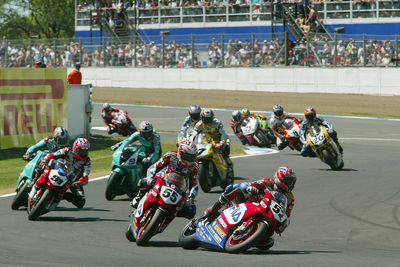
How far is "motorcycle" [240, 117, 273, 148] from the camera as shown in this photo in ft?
78.5

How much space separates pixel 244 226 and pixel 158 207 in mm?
1355

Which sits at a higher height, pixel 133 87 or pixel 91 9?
pixel 91 9

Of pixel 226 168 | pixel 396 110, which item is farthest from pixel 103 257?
pixel 396 110

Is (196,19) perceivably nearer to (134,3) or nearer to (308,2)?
(134,3)

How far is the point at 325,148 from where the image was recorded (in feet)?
64.4

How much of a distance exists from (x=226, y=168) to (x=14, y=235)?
593 centimetres

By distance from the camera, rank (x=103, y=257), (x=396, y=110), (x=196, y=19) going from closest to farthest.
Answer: (x=103, y=257) → (x=396, y=110) → (x=196, y=19)

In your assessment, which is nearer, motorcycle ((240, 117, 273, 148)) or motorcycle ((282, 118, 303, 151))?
motorcycle ((282, 118, 303, 151))

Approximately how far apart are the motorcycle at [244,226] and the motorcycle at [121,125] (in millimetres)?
15337

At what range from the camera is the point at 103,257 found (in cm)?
955

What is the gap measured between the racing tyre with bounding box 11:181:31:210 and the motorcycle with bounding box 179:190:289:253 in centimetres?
430

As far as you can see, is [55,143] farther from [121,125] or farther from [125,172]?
[121,125]

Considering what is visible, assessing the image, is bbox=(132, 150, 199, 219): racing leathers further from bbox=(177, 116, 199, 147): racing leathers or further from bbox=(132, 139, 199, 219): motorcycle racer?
bbox=(177, 116, 199, 147): racing leathers

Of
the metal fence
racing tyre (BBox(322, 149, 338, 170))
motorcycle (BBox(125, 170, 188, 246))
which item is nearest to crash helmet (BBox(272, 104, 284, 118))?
racing tyre (BBox(322, 149, 338, 170))
